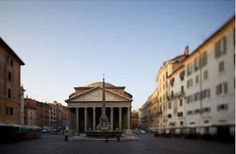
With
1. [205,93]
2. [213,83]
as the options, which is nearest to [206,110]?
[205,93]

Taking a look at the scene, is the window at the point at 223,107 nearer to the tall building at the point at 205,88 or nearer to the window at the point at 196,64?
the tall building at the point at 205,88

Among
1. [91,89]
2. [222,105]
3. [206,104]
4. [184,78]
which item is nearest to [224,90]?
[222,105]

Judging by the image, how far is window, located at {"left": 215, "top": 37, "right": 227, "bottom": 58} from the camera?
6.58 ft

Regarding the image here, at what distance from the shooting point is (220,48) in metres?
2.03

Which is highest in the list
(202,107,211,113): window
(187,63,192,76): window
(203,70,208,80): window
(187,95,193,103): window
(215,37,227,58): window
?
(215,37,227,58): window

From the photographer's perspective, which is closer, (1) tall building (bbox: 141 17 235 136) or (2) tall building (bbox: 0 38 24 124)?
(1) tall building (bbox: 141 17 235 136)

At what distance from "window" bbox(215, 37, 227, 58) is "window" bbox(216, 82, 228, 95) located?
19cm

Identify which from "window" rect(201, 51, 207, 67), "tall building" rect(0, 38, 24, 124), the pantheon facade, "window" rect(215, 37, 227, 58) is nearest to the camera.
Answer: "window" rect(215, 37, 227, 58)

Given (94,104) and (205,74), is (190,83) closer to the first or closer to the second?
(205,74)

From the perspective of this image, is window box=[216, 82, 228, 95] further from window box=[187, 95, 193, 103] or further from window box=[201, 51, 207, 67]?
window box=[187, 95, 193, 103]

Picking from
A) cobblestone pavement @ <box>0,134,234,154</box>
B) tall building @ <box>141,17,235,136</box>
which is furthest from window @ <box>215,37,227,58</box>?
cobblestone pavement @ <box>0,134,234,154</box>

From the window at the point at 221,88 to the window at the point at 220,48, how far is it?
0.19m

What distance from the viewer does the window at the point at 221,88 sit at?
79.2 inches

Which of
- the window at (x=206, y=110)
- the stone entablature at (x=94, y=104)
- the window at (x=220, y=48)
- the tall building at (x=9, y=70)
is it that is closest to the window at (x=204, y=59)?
the window at (x=220, y=48)
